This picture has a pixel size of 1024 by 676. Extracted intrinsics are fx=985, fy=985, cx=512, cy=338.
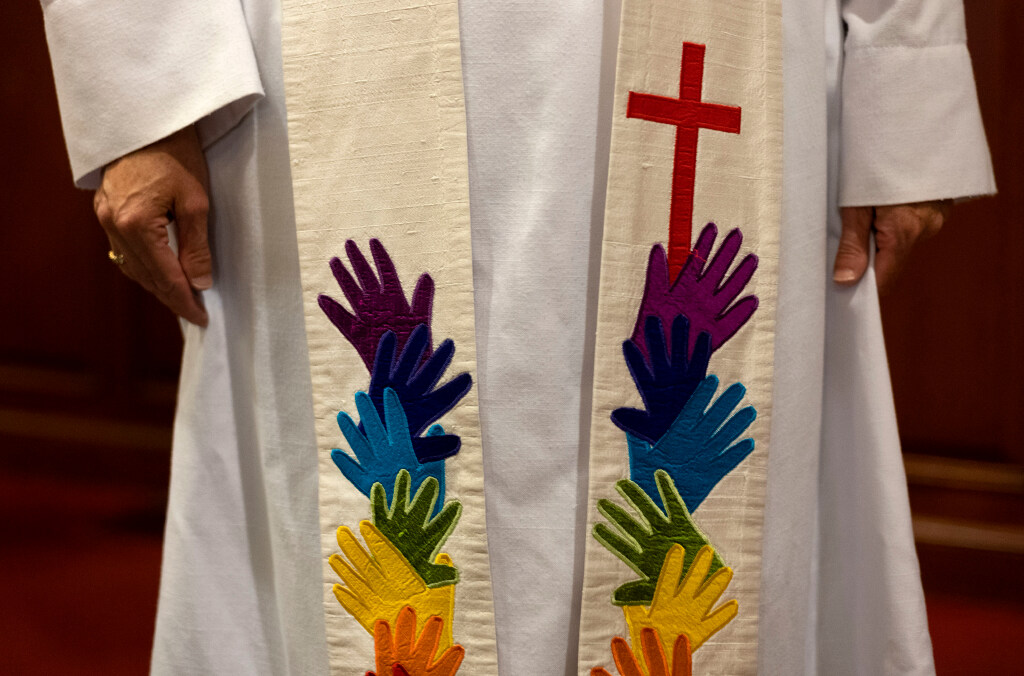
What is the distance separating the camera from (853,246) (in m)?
1.14

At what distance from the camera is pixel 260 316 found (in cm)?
106

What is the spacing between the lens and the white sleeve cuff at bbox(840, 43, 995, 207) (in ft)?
3.60

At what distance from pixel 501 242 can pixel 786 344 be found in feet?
1.11

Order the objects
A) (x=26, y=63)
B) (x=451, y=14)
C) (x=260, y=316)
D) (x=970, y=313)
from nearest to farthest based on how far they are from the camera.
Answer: (x=451, y=14)
(x=260, y=316)
(x=970, y=313)
(x=26, y=63)

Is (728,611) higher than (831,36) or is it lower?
lower

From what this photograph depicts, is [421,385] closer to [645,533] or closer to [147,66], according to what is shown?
[645,533]

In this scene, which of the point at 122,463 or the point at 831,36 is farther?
the point at 122,463

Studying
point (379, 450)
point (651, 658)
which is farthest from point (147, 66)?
point (651, 658)

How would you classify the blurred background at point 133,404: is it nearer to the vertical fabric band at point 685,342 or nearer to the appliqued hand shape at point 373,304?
the vertical fabric band at point 685,342

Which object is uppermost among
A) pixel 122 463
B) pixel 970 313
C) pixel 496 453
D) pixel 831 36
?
pixel 831 36

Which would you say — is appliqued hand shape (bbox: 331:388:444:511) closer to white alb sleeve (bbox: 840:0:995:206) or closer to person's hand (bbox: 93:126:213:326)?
person's hand (bbox: 93:126:213:326)

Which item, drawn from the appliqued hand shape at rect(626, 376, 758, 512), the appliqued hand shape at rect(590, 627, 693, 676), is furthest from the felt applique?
the appliqued hand shape at rect(590, 627, 693, 676)

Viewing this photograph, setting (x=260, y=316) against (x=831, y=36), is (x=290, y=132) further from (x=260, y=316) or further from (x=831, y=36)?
(x=831, y=36)

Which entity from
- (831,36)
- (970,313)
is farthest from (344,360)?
(970,313)
